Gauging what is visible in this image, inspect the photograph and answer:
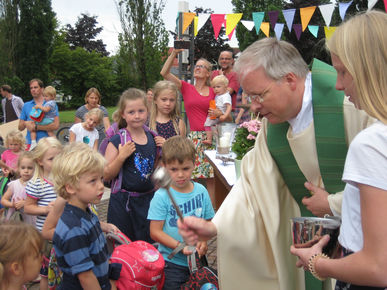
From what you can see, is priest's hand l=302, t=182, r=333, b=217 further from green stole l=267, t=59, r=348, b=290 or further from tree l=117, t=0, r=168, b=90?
tree l=117, t=0, r=168, b=90

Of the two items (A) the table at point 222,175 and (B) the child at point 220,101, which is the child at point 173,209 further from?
(B) the child at point 220,101

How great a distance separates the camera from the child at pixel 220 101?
5797 mm

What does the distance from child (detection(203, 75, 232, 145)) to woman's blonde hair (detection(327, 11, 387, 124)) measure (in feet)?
14.9

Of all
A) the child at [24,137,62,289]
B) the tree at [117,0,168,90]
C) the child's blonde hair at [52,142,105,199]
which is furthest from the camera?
the tree at [117,0,168,90]

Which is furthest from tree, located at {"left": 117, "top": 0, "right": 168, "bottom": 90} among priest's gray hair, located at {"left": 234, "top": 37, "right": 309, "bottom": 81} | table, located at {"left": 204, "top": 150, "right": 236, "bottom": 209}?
priest's gray hair, located at {"left": 234, "top": 37, "right": 309, "bottom": 81}

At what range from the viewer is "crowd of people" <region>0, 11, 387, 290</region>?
1.13 m

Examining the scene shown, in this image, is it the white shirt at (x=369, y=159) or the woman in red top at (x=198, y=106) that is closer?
the white shirt at (x=369, y=159)

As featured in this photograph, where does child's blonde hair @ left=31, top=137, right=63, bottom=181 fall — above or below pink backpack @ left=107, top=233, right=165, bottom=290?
above

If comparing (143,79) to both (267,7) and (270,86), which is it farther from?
(270,86)

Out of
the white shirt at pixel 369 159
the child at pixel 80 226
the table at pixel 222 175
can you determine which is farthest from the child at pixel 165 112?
the white shirt at pixel 369 159

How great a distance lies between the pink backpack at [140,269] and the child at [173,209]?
0.12 m

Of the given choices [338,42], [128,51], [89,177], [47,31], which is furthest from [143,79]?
[338,42]

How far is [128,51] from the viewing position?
1507cm

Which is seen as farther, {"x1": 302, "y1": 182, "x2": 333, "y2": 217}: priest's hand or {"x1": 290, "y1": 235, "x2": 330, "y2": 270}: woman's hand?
{"x1": 302, "y1": 182, "x2": 333, "y2": 217}: priest's hand
